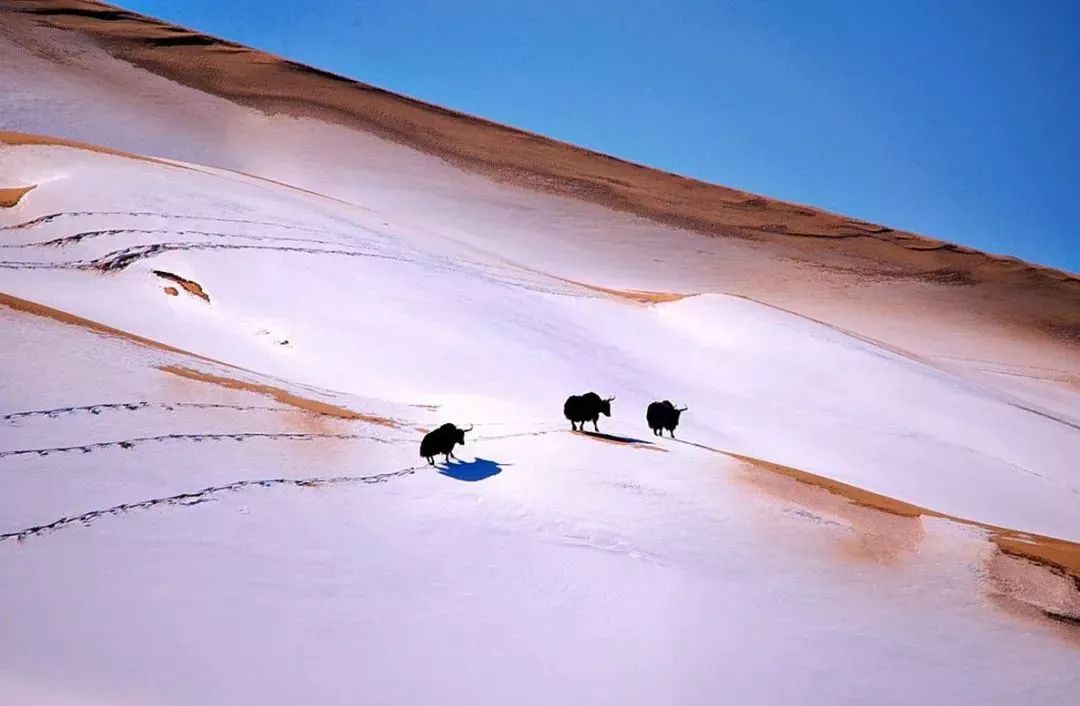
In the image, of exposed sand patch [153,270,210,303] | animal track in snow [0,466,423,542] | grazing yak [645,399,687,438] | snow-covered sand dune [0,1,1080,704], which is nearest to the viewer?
snow-covered sand dune [0,1,1080,704]

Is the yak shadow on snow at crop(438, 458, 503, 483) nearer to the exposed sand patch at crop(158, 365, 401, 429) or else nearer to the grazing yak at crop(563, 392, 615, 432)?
the exposed sand patch at crop(158, 365, 401, 429)

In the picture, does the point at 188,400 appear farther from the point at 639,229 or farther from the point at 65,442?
the point at 639,229

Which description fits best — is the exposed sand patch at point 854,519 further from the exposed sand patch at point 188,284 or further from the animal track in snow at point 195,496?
the exposed sand patch at point 188,284

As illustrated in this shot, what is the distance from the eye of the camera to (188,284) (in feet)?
49.3

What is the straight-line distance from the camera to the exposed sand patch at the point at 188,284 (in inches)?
583

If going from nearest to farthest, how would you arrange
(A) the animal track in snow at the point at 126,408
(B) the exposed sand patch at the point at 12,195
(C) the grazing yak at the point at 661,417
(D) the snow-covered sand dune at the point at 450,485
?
(D) the snow-covered sand dune at the point at 450,485, (A) the animal track in snow at the point at 126,408, (C) the grazing yak at the point at 661,417, (B) the exposed sand patch at the point at 12,195

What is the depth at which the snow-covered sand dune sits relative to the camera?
18.6 ft

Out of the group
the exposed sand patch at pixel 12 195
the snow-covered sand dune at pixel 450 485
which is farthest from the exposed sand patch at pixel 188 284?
the exposed sand patch at pixel 12 195

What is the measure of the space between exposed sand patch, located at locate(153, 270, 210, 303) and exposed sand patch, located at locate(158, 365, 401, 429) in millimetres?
5564

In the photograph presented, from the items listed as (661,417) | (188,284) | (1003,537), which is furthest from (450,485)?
(188,284)

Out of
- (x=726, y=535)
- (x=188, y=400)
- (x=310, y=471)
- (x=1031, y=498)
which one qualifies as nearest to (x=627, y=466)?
(x=726, y=535)

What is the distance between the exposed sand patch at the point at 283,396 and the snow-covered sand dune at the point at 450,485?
0.29 ft

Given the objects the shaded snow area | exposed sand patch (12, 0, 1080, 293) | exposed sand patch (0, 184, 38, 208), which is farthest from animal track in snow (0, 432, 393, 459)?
exposed sand patch (12, 0, 1080, 293)

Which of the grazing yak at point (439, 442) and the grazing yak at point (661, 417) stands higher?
the grazing yak at point (661, 417)
